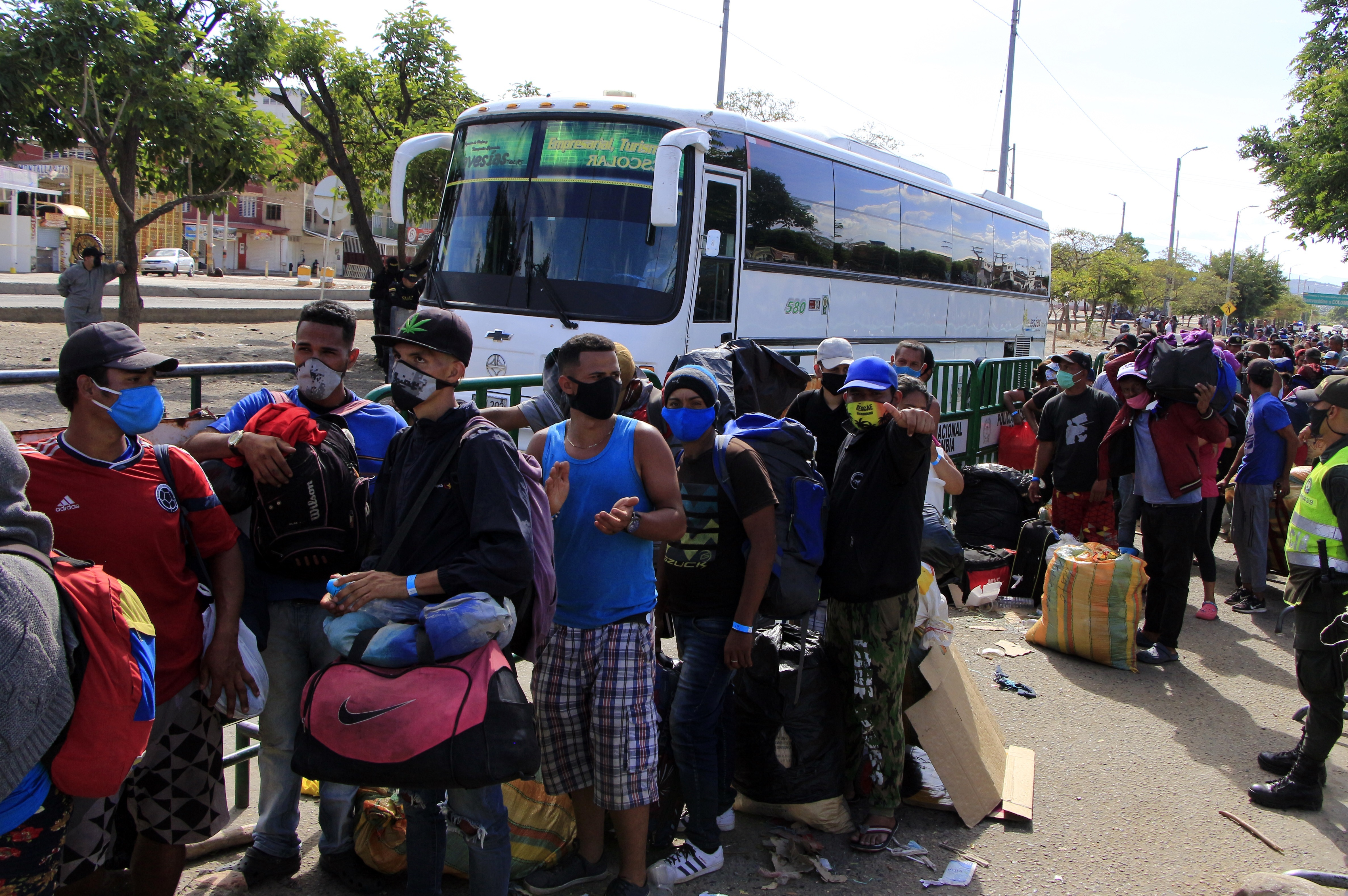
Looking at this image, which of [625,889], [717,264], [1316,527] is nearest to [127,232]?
[717,264]

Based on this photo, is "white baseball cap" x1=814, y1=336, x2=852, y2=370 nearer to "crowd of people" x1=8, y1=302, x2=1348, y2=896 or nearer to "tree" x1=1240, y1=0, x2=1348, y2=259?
"crowd of people" x1=8, y1=302, x2=1348, y2=896

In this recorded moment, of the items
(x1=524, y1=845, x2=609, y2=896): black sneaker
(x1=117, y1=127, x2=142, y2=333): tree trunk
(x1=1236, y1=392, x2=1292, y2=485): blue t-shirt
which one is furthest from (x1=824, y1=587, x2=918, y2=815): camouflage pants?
(x1=117, y1=127, x2=142, y2=333): tree trunk

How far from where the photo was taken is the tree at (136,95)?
12203mm

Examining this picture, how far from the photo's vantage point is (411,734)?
2.33 meters

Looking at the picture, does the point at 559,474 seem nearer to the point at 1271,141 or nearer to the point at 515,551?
→ the point at 515,551

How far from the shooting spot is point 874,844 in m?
3.61

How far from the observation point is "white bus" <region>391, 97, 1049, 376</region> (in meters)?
8.21

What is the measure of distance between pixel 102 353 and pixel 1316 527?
4686 millimetres

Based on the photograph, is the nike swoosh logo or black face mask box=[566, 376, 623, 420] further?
black face mask box=[566, 376, 623, 420]

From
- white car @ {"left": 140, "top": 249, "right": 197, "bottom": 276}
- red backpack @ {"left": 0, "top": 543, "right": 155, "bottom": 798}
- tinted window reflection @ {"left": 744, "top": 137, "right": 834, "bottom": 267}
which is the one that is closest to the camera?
red backpack @ {"left": 0, "top": 543, "right": 155, "bottom": 798}

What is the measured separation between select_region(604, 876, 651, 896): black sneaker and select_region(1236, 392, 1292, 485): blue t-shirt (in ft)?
20.4

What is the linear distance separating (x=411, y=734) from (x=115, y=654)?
2.24ft

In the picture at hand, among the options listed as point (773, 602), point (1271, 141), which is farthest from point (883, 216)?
point (1271, 141)

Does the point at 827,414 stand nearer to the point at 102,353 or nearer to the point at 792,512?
the point at 792,512
